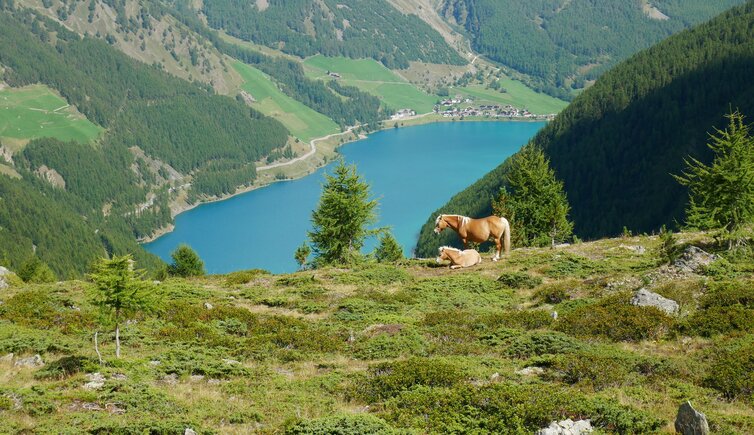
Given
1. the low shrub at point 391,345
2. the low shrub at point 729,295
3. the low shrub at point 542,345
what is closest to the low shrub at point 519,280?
the low shrub at point 729,295

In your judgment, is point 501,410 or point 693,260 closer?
point 501,410

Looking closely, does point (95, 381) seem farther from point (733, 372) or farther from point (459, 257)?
point (459, 257)

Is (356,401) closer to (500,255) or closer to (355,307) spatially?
(355,307)

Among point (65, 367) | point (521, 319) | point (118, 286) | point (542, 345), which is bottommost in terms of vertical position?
point (542, 345)

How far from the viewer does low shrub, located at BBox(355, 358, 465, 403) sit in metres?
20.8

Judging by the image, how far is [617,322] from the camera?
26781 millimetres

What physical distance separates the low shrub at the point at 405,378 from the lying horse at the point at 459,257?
22.7 metres

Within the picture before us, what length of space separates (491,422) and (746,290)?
55.5 feet

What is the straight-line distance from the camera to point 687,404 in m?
15.8

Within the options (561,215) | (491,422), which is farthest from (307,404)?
(561,215)

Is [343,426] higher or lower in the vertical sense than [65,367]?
lower

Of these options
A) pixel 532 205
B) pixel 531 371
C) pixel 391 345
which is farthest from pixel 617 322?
pixel 532 205

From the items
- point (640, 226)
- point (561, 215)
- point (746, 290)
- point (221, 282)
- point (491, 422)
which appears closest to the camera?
point (491, 422)

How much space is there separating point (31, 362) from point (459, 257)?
28668 millimetres
